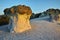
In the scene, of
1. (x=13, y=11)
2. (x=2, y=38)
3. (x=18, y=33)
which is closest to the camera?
(x=2, y=38)

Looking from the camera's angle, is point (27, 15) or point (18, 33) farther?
point (27, 15)

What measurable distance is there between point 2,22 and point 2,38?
6.60 m

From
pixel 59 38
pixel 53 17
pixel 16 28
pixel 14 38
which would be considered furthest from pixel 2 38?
pixel 53 17

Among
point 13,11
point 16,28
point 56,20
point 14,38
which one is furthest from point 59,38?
point 56,20

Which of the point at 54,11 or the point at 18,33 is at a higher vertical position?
the point at 54,11

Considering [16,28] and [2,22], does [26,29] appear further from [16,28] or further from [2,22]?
[2,22]

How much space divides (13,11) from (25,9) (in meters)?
0.83

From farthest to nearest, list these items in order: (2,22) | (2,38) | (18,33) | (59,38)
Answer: (2,22) → (18,33) → (2,38) → (59,38)

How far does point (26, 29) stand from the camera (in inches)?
381

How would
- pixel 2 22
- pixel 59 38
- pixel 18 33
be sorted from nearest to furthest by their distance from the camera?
pixel 59 38 < pixel 18 33 < pixel 2 22

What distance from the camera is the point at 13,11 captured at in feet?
31.5

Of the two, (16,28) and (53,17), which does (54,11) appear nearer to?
(53,17)

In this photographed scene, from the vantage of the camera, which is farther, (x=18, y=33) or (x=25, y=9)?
(x=25, y=9)

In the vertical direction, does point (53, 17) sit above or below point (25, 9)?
below
